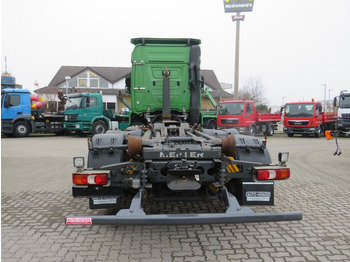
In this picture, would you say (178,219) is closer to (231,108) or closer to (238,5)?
(231,108)

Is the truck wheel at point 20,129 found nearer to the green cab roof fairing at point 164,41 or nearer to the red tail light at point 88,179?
the green cab roof fairing at point 164,41

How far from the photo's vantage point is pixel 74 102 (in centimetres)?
1834

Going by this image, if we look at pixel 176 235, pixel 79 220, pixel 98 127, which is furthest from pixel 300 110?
pixel 79 220

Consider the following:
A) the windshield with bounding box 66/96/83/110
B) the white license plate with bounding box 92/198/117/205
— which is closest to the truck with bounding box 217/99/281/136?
the windshield with bounding box 66/96/83/110

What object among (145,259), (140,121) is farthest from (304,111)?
(145,259)

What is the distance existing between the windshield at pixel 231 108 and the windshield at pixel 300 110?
3508mm

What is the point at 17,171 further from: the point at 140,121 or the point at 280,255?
the point at 280,255

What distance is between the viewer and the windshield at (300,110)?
19638mm

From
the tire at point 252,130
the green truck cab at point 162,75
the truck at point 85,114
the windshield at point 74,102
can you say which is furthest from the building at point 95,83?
the green truck cab at point 162,75

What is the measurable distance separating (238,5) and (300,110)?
49.3ft

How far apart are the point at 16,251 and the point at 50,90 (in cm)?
3294

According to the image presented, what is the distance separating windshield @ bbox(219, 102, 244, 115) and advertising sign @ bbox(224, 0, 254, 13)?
14.6m

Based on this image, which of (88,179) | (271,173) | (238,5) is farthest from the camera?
(238,5)

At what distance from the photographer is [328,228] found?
4.17 meters
